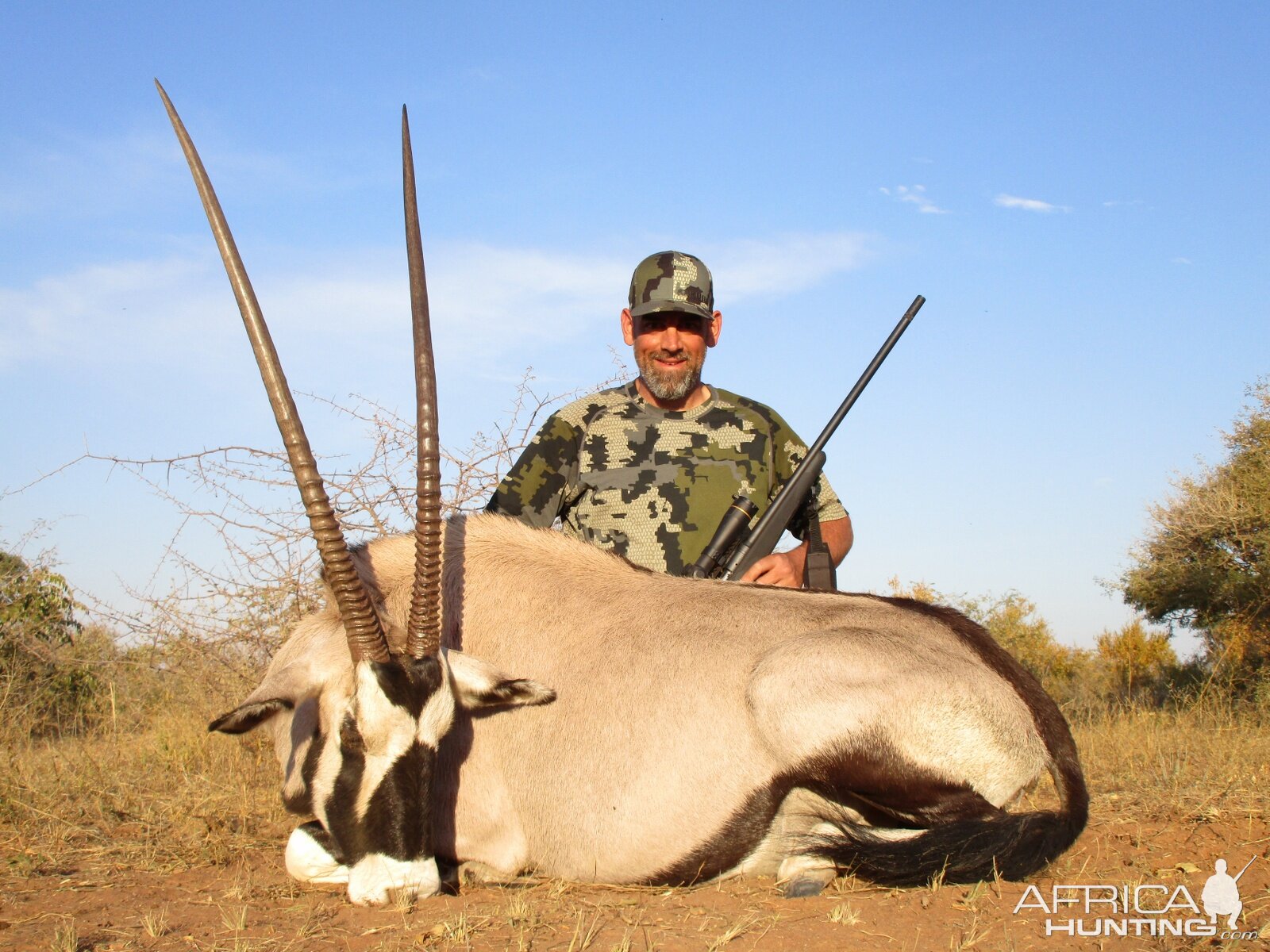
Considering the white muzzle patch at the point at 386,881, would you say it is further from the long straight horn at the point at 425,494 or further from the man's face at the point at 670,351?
the man's face at the point at 670,351

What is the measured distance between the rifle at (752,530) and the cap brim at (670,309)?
95cm

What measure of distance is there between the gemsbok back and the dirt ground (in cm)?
11

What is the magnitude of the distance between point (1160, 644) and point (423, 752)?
12293 mm

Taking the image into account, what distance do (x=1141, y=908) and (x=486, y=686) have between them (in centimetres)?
225

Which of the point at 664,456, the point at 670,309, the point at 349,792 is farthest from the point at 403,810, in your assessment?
the point at 670,309

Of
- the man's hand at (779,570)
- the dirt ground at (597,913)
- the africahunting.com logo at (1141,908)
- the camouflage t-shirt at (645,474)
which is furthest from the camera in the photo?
the camouflage t-shirt at (645,474)

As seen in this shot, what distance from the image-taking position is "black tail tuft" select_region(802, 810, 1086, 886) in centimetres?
350

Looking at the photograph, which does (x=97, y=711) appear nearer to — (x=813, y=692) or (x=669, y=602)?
(x=669, y=602)

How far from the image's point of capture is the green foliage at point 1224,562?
10633 millimetres

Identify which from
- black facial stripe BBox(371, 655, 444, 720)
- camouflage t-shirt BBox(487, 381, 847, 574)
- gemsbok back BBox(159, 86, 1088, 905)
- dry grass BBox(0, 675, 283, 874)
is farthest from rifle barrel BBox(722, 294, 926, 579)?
dry grass BBox(0, 675, 283, 874)

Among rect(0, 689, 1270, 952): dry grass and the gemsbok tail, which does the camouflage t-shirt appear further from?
the gemsbok tail

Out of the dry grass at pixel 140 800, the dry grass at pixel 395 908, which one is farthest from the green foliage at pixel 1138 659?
the dry grass at pixel 140 800

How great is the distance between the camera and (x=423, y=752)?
11.5ft

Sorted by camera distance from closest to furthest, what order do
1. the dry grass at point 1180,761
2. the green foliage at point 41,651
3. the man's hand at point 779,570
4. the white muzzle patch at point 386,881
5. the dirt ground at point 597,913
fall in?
the dirt ground at point 597,913 < the white muzzle patch at point 386,881 < the dry grass at point 1180,761 < the man's hand at point 779,570 < the green foliage at point 41,651
